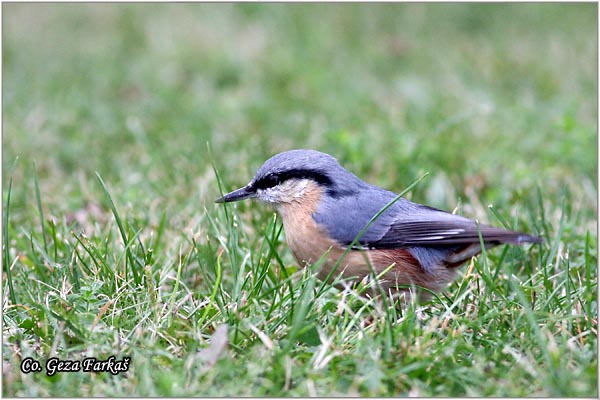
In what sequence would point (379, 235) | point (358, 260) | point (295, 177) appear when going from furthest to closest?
1. point (295, 177)
2. point (379, 235)
3. point (358, 260)

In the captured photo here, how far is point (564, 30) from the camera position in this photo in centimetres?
988

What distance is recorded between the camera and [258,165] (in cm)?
591

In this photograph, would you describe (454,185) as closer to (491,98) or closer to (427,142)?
(427,142)

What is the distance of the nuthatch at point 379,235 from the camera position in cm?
409

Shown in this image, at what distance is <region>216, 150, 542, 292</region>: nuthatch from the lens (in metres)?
4.09

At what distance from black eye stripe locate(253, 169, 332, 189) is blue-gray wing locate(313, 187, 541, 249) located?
0.20 m

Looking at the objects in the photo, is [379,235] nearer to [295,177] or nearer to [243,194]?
[295,177]

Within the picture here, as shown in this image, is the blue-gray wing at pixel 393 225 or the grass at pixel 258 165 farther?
the blue-gray wing at pixel 393 225

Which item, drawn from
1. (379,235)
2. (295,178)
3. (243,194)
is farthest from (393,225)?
(243,194)

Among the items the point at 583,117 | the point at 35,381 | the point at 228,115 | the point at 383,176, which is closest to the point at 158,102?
the point at 228,115

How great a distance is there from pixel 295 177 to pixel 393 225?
672mm

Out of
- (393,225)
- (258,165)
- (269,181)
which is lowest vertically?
(393,225)

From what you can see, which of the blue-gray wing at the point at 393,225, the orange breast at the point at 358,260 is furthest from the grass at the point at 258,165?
the blue-gray wing at the point at 393,225

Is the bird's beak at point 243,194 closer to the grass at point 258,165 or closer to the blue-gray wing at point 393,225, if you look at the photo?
the grass at point 258,165
